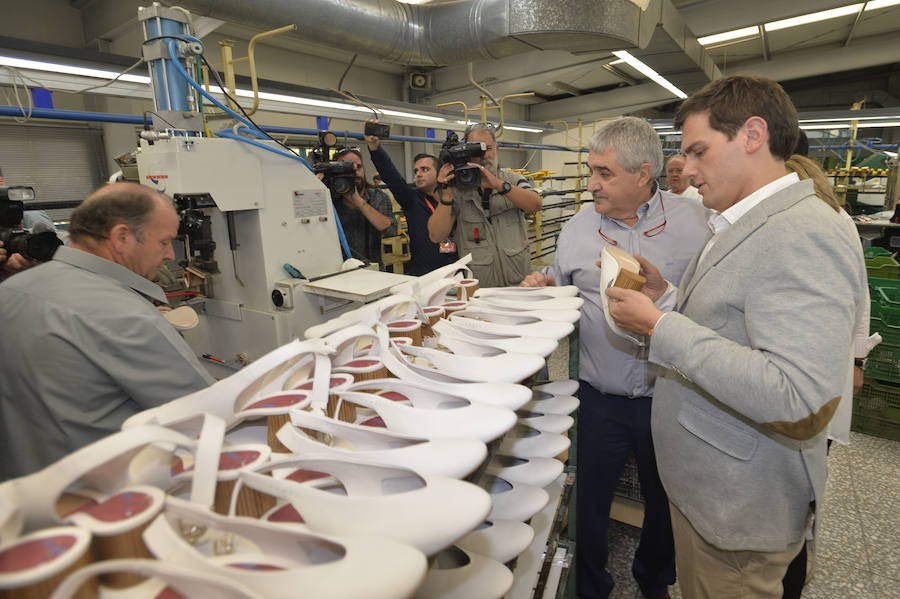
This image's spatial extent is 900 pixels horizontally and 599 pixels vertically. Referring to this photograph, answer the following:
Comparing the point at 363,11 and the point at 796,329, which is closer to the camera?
the point at 796,329

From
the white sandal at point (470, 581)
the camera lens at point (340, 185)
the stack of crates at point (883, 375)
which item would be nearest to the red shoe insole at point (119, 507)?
the white sandal at point (470, 581)

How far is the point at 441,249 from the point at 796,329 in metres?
2.19

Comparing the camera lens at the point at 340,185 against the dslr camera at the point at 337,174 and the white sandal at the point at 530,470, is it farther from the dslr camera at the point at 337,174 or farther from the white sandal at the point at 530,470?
the white sandal at the point at 530,470

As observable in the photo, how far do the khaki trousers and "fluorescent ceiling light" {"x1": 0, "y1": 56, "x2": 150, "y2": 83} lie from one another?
2.90m

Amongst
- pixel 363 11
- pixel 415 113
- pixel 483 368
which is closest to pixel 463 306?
pixel 483 368

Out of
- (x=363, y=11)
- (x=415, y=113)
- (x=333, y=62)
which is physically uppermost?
(x=333, y=62)

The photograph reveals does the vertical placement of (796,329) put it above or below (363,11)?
below

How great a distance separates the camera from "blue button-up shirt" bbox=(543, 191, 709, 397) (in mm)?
1664

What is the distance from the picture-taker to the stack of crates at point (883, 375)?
2.77 metres

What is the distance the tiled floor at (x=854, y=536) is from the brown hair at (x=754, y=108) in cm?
175

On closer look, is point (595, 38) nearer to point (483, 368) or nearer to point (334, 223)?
point (334, 223)

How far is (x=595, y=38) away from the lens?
2.89 metres

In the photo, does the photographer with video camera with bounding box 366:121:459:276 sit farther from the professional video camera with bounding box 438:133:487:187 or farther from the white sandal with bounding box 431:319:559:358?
the white sandal with bounding box 431:319:559:358

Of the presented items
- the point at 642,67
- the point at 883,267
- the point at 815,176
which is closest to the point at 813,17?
the point at 642,67
